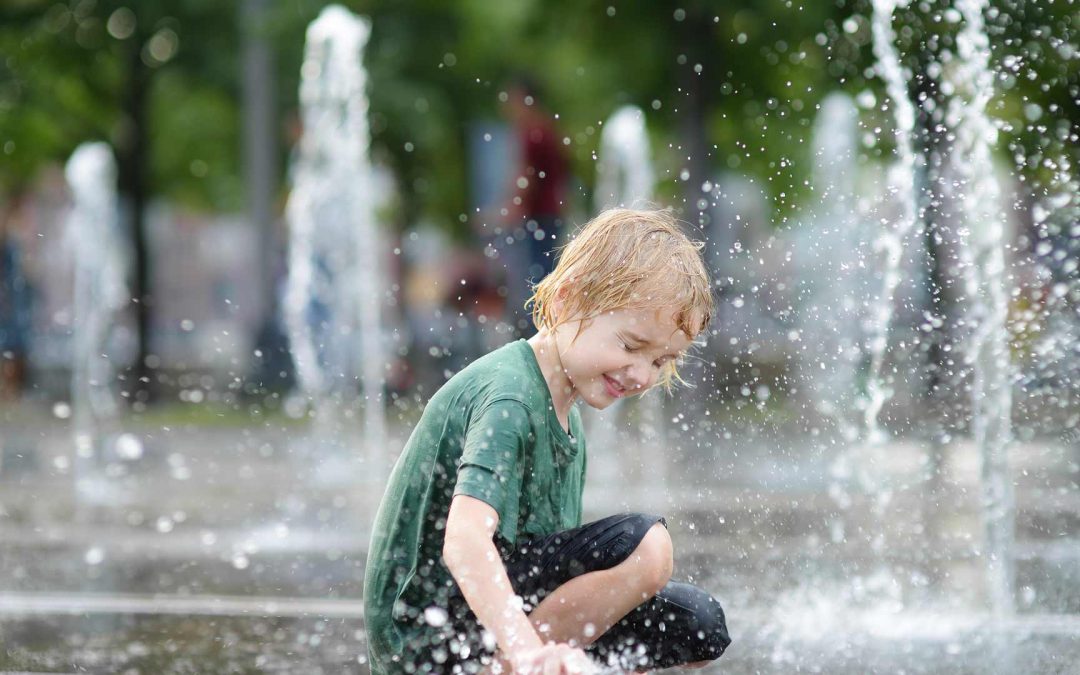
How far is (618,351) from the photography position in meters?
2.70

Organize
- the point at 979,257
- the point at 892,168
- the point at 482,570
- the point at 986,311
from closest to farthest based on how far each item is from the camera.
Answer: the point at 482,570 < the point at 986,311 < the point at 979,257 < the point at 892,168

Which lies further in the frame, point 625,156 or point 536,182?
point 625,156

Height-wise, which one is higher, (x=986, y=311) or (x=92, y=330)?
(x=92, y=330)

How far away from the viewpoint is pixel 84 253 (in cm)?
1476

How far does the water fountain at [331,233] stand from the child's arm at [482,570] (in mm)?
9348

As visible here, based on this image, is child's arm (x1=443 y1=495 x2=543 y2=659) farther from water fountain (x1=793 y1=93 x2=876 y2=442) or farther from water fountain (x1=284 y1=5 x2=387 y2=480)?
water fountain (x1=284 y1=5 x2=387 y2=480)

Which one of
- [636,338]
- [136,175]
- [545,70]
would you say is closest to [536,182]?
[636,338]

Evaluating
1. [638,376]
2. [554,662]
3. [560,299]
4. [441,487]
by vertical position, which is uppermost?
[560,299]

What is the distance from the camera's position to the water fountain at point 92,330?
9570mm

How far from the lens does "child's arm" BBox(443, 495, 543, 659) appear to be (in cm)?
240

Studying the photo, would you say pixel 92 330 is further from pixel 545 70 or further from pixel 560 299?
pixel 560 299

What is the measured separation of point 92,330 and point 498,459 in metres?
15.0

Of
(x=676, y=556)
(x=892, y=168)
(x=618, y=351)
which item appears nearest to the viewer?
(x=618, y=351)

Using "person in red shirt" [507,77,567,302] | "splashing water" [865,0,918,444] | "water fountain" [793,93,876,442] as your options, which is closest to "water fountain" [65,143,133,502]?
"person in red shirt" [507,77,567,302]
